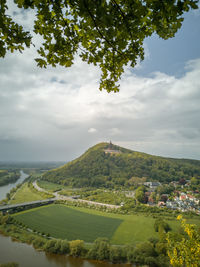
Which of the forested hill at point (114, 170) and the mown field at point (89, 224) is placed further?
the forested hill at point (114, 170)

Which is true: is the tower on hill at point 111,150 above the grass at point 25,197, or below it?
above

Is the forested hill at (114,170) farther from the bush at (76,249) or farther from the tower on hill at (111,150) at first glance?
the bush at (76,249)

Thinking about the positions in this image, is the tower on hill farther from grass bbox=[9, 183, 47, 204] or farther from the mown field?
the mown field

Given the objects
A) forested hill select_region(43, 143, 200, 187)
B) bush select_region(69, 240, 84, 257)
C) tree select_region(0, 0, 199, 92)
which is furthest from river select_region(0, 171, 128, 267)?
forested hill select_region(43, 143, 200, 187)

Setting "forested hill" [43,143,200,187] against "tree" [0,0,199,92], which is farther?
"forested hill" [43,143,200,187]

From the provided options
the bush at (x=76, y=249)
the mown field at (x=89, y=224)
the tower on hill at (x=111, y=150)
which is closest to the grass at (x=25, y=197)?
the mown field at (x=89, y=224)

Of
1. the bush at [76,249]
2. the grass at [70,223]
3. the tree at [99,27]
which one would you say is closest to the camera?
the tree at [99,27]

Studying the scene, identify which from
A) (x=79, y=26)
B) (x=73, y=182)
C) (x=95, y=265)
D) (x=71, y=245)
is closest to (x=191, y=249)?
(x=79, y=26)

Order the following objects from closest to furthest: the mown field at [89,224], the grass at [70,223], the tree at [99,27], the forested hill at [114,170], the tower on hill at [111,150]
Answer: the tree at [99,27] → the mown field at [89,224] → the grass at [70,223] → the forested hill at [114,170] → the tower on hill at [111,150]
